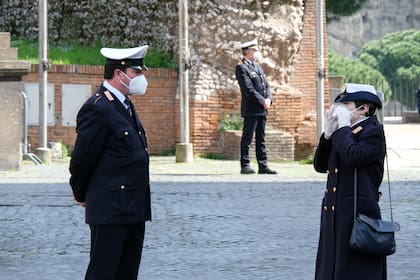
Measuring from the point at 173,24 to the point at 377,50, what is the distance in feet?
242

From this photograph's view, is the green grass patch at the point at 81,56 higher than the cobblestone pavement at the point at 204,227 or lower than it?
higher

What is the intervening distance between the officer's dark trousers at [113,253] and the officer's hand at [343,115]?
4.53ft

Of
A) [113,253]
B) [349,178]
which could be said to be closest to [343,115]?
[349,178]

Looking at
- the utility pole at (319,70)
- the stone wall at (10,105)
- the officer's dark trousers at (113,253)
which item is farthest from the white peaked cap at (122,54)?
the utility pole at (319,70)

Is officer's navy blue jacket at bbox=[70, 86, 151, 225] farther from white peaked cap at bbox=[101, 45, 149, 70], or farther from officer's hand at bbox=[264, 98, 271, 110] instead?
officer's hand at bbox=[264, 98, 271, 110]

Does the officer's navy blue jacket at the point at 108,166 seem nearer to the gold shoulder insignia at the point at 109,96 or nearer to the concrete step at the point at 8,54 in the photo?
the gold shoulder insignia at the point at 109,96

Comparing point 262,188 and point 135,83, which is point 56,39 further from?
point 135,83

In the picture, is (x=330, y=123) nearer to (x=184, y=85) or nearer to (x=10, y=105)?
(x=10, y=105)

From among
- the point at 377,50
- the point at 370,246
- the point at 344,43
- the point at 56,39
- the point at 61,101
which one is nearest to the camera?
the point at 370,246

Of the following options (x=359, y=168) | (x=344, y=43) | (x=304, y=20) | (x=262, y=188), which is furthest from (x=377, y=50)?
(x=359, y=168)

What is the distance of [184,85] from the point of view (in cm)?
2331

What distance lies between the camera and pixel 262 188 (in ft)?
55.8

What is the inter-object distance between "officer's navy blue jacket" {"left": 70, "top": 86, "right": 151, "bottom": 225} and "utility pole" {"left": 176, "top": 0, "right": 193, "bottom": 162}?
49.3 feet

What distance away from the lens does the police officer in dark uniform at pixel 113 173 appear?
7.54 metres
